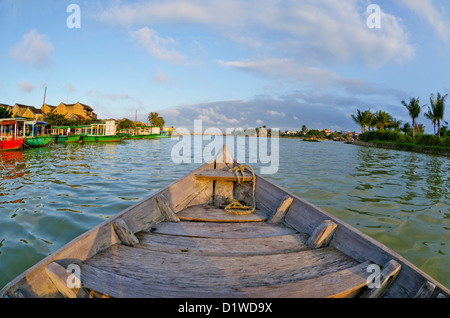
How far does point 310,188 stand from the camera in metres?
7.37

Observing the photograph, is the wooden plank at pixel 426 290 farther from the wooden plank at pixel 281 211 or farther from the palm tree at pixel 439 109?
the palm tree at pixel 439 109

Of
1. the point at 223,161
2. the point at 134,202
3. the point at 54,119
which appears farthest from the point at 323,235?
the point at 54,119

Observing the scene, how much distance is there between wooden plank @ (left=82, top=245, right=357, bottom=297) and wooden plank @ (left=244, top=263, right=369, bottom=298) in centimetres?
13

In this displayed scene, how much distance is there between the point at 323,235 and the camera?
7.20 feet

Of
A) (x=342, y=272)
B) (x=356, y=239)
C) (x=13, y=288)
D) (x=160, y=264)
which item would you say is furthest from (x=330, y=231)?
(x=13, y=288)

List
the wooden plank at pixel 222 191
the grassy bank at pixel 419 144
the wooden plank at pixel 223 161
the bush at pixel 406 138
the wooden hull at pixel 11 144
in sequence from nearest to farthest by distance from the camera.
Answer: the wooden plank at pixel 222 191 < the wooden plank at pixel 223 161 < the wooden hull at pixel 11 144 < the grassy bank at pixel 419 144 < the bush at pixel 406 138

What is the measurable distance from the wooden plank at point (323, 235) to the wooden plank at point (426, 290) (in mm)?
833

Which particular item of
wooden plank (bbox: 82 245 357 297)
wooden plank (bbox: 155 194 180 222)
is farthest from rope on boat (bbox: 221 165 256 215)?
wooden plank (bbox: 82 245 357 297)

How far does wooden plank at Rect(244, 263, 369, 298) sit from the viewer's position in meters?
1.43

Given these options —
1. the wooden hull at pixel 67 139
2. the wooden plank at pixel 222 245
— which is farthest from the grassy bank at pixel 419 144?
the wooden hull at pixel 67 139

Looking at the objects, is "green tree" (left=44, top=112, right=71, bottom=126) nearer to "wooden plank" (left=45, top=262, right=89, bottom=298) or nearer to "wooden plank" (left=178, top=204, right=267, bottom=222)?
"wooden plank" (left=178, top=204, right=267, bottom=222)

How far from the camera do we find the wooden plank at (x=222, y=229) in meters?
2.50
